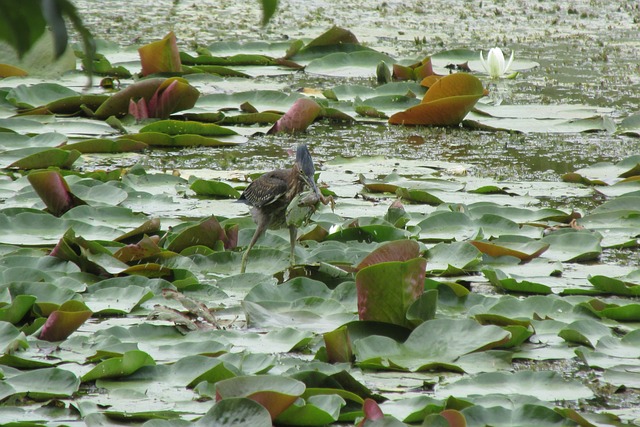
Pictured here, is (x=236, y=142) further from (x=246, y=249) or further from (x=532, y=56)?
(x=532, y=56)

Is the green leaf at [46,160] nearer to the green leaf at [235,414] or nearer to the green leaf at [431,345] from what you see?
the green leaf at [431,345]

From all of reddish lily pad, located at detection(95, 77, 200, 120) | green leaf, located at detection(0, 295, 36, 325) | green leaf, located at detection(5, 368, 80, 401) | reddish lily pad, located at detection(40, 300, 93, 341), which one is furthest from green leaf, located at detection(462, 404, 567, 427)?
reddish lily pad, located at detection(95, 77, 200, 120)

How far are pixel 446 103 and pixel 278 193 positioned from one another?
2.46 metres

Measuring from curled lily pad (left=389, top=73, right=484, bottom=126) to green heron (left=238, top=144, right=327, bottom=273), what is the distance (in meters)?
2.31

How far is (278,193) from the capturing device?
435cm

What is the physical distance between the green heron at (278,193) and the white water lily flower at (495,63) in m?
3.89

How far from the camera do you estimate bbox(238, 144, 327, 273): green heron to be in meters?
4.29

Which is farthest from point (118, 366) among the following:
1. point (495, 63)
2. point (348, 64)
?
point (348, 64)

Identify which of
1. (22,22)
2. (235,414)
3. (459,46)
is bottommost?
(459,46)

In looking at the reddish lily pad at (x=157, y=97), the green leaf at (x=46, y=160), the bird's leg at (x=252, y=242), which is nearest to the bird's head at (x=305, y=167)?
the bird's leg at (x=252, y=242)

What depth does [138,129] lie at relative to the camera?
645 cm

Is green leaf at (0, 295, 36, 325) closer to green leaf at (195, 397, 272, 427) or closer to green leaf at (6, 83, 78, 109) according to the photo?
green leaf at (195, 397, 272, 427)

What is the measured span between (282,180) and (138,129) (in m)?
2.30

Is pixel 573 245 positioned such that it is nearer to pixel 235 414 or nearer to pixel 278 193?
pixel 278 193
